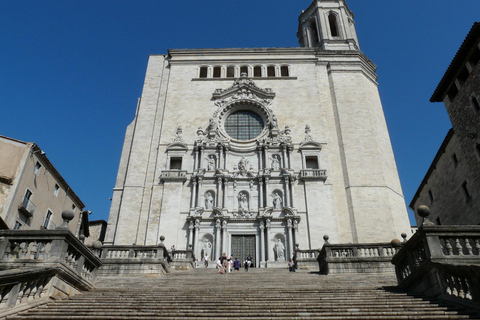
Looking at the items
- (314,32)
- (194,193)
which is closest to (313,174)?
(194,193)

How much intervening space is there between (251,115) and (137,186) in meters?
10.1

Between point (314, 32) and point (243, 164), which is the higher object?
point (314, 32)

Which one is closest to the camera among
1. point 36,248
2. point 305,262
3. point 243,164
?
point 36,248

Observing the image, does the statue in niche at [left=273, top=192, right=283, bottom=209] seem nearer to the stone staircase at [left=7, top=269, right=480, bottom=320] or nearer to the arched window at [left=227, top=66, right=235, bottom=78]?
the arched window at [left=227, top=66, right=235, bottom=78]

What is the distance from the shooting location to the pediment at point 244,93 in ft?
97.8

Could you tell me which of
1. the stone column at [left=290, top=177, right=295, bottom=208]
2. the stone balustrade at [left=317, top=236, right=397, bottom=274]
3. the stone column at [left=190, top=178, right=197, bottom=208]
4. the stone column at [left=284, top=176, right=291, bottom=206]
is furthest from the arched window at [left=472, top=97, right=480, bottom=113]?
the stone column at [left=190, top=178, right=197, bottom=208]

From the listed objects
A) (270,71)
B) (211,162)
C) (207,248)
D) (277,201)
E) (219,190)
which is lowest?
(207,248)

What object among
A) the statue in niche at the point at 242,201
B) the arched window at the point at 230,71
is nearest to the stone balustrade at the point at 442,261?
the statue in niche at the point at 242,201

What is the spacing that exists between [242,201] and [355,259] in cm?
1046

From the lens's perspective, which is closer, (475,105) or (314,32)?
(475,105)

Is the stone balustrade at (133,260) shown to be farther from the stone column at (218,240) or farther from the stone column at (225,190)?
the stone column at (225,190)

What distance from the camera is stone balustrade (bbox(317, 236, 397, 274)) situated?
1498cm

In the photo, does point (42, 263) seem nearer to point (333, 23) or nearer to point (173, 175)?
point (173, 175)

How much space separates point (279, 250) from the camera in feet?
74.1
